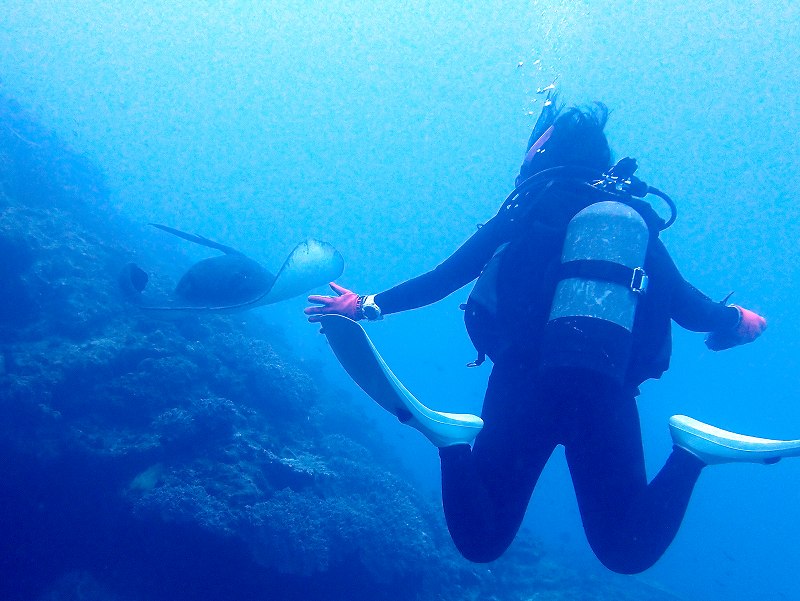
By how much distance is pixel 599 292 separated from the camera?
101 inches

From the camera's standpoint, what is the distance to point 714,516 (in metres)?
48.6

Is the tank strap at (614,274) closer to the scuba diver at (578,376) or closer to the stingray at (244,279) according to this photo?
the scuba diver at (578,376)

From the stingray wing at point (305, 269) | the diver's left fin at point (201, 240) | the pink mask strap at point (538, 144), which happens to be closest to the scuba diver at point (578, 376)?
the pink mask strap at point (538, 144)

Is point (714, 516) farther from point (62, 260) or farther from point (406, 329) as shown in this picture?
point (62, 260)

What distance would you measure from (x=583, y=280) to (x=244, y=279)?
4.12m

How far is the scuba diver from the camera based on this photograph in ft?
8.45

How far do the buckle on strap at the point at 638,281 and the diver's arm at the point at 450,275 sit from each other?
971 mm

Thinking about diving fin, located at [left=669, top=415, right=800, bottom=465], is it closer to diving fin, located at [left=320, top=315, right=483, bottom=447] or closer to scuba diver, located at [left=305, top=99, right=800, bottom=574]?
scuba diver, located at [left=305, top=99, right=800, bottom=574]

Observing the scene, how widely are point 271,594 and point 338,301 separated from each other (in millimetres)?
6838

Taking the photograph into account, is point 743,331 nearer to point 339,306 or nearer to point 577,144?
point 577,144

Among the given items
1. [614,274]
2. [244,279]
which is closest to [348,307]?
[614,274]

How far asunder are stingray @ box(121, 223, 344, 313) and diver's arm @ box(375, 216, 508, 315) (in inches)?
56.5

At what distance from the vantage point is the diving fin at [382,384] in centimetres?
278

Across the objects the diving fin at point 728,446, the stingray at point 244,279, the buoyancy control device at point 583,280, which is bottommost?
the stingray at point 244,279
